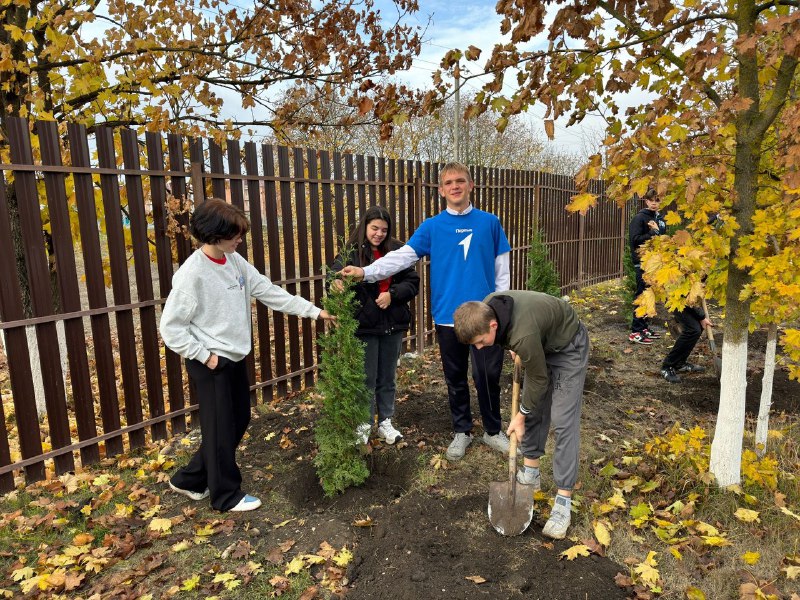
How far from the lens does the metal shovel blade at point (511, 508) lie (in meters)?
2.95

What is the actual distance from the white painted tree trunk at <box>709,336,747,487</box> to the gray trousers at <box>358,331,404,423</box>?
2261 mm

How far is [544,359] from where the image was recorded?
2768mm

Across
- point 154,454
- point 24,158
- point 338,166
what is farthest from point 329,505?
point 338,166

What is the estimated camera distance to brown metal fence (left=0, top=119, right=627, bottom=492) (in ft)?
11.4

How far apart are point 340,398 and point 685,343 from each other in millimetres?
4196

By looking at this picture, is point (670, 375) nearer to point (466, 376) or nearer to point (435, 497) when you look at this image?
point (466, 376)

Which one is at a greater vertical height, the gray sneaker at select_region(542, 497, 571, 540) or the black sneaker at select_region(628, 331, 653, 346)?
the gray sneaker at select_region(542, 497, 571, 540)

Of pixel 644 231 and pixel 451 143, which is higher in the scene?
pixel 451 143

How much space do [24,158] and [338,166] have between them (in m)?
2.78

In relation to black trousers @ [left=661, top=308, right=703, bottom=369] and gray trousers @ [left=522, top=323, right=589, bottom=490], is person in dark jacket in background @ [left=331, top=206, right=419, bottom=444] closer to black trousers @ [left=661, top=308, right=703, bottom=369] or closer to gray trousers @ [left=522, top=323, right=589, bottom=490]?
gray trousers @ [left=522, top=323, right=589, bottom=490]

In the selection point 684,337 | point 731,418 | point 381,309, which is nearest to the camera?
point 731,418

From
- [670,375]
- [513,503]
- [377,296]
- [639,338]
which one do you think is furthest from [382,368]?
[639,338]

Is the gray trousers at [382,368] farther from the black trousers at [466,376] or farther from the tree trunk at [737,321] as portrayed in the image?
the tree trunk at [737,321]

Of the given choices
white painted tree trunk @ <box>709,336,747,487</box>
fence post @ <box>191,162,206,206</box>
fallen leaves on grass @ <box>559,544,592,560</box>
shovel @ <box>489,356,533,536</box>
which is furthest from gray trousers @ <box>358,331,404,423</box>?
white painted tree trunk @ <box>709,336,747,487</box>
